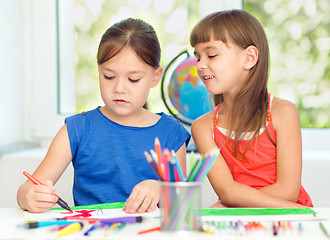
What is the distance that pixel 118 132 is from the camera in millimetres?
1126

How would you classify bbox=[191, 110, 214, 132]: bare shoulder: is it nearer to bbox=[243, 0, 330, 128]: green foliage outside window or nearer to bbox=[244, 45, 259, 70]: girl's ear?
bbox=[244, 45, 259, 70]: girl's ear

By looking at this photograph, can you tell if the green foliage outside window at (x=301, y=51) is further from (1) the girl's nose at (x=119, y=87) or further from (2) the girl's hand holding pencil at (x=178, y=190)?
(2) the girl's hand holding pencil at (x=178, y=190)

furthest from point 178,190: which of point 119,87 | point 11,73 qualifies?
point 11,73

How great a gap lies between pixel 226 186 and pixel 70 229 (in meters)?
0.53

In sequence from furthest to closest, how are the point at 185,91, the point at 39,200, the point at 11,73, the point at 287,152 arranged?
the point at 11,73 → the point at 185,91 → the point at 287,152 → the point at 39,200

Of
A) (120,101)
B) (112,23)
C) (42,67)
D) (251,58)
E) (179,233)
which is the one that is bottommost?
(179,233)

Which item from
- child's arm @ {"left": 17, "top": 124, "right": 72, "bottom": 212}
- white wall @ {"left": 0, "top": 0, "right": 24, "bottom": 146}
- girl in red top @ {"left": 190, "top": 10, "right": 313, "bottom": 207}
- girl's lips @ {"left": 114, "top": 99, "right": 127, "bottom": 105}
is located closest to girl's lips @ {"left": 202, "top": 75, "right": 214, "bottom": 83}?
girl in red top @ {"left": 190, "top": 10, "right": 313, "bottom": 207}

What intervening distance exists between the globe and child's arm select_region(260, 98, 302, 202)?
0.35 metres

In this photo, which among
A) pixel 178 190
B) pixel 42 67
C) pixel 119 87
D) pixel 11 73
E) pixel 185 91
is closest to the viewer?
pixel 178 190

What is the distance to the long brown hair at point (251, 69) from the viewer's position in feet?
3.81

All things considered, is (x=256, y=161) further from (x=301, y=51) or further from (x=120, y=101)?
(x=301, y=51)

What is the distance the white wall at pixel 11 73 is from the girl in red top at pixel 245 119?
0.79 metres

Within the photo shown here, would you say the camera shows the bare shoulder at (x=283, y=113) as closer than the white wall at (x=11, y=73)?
Yes

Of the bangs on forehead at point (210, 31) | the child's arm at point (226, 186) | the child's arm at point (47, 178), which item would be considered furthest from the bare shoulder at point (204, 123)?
the child's arm at point (47, 178)
